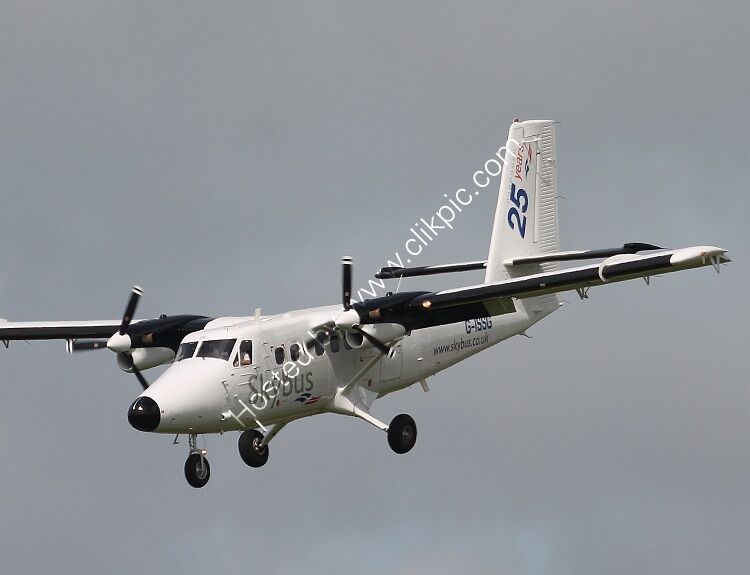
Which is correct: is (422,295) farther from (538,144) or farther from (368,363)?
(538,144)

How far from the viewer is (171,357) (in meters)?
34.2

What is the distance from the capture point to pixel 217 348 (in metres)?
31.3

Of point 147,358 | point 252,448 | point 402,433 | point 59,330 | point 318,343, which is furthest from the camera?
point 59,330

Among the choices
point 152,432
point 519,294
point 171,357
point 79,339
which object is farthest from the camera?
point 79,339

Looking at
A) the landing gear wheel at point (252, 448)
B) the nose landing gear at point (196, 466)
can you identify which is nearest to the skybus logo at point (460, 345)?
the landing gear wheel at point (252, 448)

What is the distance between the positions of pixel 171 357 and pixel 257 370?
344cm

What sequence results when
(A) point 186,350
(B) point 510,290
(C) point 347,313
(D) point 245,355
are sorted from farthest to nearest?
(C) point 347,313, (B) point 510,290, (A) point 186,350, (D) point 245,355

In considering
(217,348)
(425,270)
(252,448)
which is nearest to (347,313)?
(217,348)

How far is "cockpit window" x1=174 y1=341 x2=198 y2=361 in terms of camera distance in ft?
104

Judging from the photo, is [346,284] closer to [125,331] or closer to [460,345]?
[460,345]

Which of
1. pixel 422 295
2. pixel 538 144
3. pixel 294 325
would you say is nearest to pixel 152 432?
pixel 294 325

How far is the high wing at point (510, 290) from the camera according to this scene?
99.0 feet

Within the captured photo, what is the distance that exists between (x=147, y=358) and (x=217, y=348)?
10.2 feet

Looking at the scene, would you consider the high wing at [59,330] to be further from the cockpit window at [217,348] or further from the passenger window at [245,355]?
the passenger window at [245,355]
